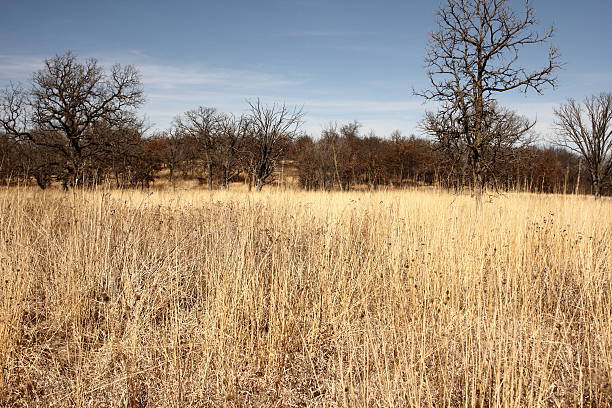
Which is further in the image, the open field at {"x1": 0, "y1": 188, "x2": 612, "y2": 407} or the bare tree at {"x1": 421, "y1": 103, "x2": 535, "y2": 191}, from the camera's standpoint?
the bare tree at {"x1": 421, "y1": 103, "x2": 535, "y2": 191}

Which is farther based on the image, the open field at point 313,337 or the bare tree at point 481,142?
the bare tree at point 481,142

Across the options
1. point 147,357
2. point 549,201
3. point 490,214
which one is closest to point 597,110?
point 549,201

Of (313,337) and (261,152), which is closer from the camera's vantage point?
(313,337)

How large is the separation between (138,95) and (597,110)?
1142 inches

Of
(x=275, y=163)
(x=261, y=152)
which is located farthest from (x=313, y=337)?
(x=261, y=152)

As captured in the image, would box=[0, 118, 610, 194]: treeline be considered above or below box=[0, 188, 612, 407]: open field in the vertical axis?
above

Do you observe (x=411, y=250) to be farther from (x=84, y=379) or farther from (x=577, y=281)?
(x=84, y=379)

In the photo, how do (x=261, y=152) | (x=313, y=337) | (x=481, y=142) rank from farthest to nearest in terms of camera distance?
1. (x=261, y=152)
2. (x=481, y=142)
3. (x=313, y=337)

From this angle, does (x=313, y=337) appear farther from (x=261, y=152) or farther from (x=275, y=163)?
(x=261, y=152)

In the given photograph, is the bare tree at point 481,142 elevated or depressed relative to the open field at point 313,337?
elevated

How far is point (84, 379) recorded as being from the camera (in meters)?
2.25

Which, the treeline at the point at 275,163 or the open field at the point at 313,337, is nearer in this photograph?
the open field at the point at 313,337

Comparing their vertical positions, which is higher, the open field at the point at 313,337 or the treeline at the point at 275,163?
the treeline at the point at 275,163

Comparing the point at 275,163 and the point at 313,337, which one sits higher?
the point at 275,163
